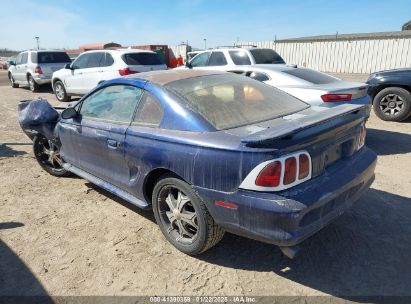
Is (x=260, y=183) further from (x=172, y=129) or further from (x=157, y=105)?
(x=157, y=105)

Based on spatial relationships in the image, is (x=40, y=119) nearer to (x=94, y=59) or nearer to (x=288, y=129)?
(x=288, y=129)

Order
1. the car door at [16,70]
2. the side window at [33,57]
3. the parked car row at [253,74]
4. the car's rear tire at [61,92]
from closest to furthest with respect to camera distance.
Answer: the parked car row at [253,74] < the car's rear tire at [61,92] < the side window at [33,57] < the car door at [16,70]

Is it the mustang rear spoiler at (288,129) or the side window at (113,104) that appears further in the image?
the side window at (113,104)

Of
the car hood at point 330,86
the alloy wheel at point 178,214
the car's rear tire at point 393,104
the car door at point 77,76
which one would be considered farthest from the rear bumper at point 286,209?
the car door at point 77,76

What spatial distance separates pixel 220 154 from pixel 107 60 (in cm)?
854

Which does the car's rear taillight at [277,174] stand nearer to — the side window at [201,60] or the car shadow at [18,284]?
the car shadow at [18,284]

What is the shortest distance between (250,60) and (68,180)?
18.9ft

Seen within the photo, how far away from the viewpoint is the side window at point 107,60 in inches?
392

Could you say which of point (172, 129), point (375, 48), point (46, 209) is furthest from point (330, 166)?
point (375, 48)

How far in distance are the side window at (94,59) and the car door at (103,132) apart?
6.62m

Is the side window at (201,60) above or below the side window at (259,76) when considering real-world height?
above

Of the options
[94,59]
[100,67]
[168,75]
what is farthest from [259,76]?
[94,59]

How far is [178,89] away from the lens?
318 centimetres

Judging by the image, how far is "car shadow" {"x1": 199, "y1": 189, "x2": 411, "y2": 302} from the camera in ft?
8.84
